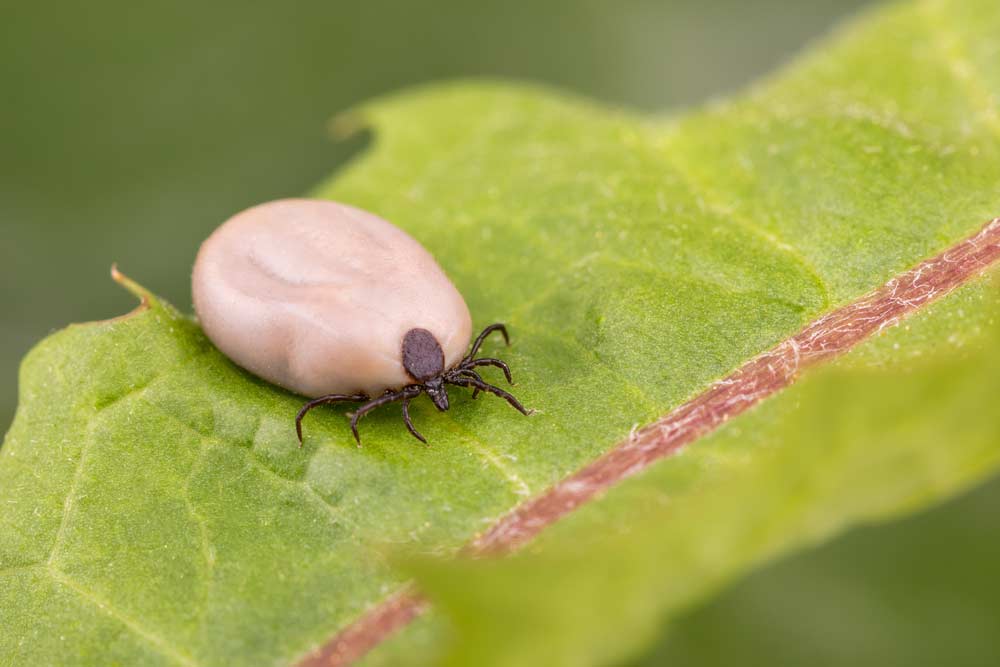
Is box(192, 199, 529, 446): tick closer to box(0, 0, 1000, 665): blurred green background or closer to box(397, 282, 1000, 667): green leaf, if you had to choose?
box(397, 282, 1000, 667): green leaf

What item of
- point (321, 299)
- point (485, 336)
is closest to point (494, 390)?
point (485, 336)

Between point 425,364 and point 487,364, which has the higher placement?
point 487,364

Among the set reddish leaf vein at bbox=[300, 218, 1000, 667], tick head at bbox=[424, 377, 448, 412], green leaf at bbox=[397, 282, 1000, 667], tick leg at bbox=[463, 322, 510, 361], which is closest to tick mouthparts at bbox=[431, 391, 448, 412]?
tick head at bbox=[424, 377, 448, 412]

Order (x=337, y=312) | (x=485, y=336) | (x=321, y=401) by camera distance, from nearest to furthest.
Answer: (x=321, y=401)
(x=337, y=312)
(x=485, y=336)

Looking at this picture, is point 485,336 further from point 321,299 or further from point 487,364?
point 321,299

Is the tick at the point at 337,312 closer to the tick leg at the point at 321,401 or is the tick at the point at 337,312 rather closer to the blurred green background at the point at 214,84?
the tick leg at the point at 321,401

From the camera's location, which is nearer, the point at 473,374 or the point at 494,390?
the point at 494,390

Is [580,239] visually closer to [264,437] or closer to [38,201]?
[264,437]

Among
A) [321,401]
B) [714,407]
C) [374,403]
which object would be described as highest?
[714,407]
